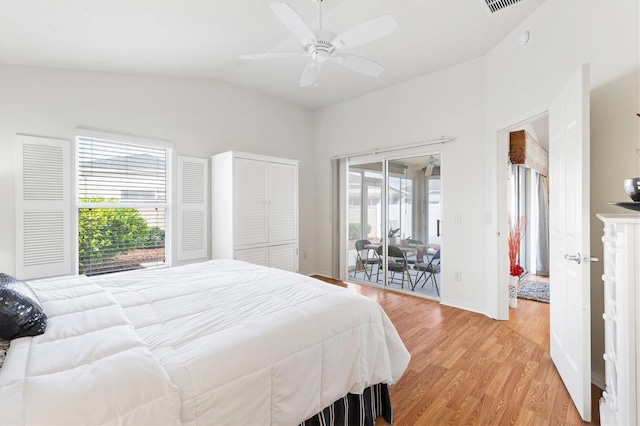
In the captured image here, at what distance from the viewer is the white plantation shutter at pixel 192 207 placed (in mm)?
3664

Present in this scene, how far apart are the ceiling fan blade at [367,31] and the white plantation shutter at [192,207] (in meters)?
2.55

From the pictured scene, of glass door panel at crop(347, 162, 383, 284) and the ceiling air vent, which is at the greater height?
the ceiling air vent

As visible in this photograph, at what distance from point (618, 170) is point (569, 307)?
0.93m

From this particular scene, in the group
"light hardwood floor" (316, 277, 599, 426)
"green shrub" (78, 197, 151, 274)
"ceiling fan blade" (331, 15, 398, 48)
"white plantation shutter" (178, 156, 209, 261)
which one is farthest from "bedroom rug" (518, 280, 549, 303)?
"green shrub" (78, 197, 151, 274)

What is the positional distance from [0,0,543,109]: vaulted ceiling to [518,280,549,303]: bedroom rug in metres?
3.18

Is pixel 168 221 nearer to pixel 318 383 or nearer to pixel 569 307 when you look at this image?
pixel 318 383

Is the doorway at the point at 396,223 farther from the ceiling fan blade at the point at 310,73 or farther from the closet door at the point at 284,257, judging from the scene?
the ceiling fan blade at the point at 310,73

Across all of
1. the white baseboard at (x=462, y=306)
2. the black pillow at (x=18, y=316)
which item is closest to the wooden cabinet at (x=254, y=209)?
the white baseboard at (x=462, y=306)

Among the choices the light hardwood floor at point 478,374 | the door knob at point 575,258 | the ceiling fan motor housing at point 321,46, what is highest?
the ceiling fan motor housing at point 321,46

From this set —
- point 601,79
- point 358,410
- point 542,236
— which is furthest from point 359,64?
point 542,236

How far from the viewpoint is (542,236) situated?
542cm

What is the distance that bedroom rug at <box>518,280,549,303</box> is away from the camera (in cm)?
397

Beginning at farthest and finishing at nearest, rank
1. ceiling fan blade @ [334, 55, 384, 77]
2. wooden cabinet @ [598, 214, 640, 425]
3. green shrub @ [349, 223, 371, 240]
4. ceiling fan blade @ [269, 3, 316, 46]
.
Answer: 1. green shrub @ [349, 223, 371, 240]
2. ceiling fan blade @ [334, 55, 384, 77]
3. ceiling fan blade @ [269, 3, 316, 46]
4. wooden cabinet @ [598, 214, 640, 425]

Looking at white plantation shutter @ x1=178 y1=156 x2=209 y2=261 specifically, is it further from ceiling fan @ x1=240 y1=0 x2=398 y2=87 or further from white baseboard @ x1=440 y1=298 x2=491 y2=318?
white baseboard @ x1=440 y1=298 x2=491 y2=318
